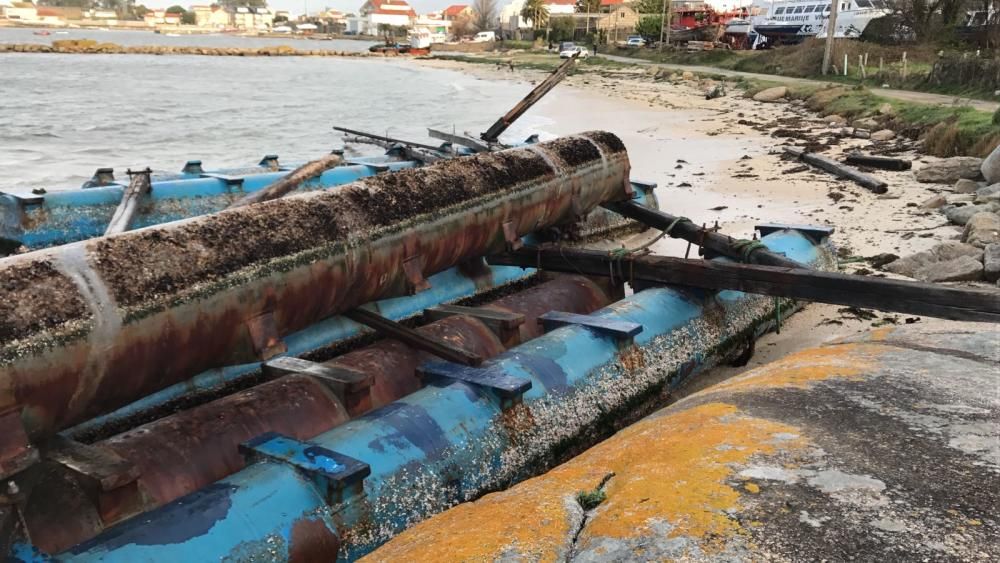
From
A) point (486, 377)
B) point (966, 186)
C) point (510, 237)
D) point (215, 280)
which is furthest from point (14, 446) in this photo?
point (966, 186)

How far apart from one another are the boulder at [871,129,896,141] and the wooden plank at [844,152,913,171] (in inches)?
107

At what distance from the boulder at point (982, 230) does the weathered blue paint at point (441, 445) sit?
13.5 ft

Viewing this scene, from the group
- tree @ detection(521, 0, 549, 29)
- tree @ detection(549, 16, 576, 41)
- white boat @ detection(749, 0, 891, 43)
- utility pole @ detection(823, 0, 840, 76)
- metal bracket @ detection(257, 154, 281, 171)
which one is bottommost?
metal bracket @ detection(257, 154, 281, 171)

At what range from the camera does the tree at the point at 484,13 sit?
133 metres

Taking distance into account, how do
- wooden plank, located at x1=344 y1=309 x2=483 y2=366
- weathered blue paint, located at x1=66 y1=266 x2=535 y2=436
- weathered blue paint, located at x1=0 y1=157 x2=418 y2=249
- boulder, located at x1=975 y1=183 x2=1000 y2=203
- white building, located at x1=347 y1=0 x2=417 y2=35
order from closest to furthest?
weathered blue paint, located at x1=66 y1=266 x2=535 y2=436
wooden plank, located at x1=344 y1=309 x2=483 y2=366
weathered blue paint, located at x1=0 y1=157 x2=418 y2=249
boulder, located at x1=975 y1=183 x2=1000 y2=203
white building, located at x1=347 y1=0 x2=417 y2=35

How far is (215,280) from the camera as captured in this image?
333 cm

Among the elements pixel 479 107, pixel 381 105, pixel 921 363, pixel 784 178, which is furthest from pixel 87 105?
pixel 921 363

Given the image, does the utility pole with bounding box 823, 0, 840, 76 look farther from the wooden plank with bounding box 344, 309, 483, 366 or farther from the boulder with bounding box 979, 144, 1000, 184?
the wooden plank with bounding box 344, 309, 483, 366

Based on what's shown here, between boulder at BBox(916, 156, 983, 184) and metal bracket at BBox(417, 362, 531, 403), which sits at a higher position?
boulder at BBox(916, 156, 983, 184)

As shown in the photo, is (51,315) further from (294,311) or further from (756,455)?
(756,455)

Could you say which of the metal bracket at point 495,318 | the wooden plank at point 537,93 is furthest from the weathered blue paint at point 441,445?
the wooden plank at point 537,93

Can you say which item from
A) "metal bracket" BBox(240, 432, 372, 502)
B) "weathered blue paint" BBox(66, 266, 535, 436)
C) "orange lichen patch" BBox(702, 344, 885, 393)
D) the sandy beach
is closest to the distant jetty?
the sandy beach

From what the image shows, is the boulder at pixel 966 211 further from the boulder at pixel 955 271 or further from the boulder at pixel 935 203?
the boulder at pixel 955 271

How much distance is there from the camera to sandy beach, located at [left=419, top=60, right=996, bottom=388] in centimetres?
657
